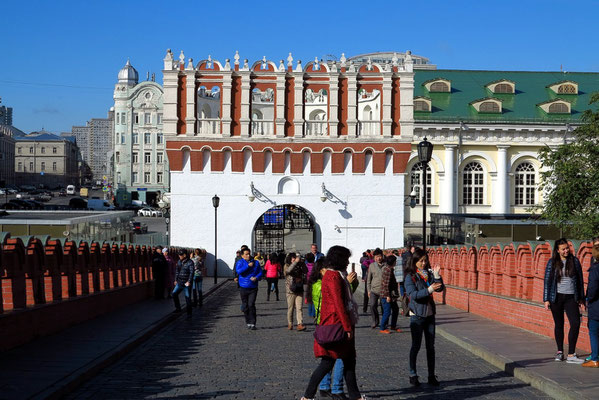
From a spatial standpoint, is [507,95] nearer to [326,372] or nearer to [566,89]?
[566,89]

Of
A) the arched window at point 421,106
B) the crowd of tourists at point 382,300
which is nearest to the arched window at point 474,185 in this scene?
the arched window at point 421,106

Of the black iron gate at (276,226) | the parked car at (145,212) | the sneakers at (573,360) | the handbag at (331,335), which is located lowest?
the sneakers at (573,360)

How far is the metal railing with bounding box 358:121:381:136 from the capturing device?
44094mm

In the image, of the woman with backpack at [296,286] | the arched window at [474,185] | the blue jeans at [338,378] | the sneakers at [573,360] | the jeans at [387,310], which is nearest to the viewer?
the blue jeans at [338,378]

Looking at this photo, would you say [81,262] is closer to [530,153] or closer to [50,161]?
[530,153]

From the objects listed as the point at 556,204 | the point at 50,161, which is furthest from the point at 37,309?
the point at 50,161

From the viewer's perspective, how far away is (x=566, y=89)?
70.0m

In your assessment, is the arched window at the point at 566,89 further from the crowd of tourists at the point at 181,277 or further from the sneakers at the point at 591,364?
the sneakers at the point at 591,364

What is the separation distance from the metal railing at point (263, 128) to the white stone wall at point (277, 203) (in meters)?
1.96

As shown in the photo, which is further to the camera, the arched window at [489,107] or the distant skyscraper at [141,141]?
the distant skyscraper at [141,141]

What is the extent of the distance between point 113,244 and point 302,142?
68.1ft

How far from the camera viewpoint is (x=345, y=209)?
147 ft

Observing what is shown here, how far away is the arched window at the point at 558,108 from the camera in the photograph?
67312 mm

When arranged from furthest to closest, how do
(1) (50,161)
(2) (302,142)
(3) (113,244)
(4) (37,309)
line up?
(1) (50,161) → (2) (302,142) → (3) (113,244) → (4) (37,309)
